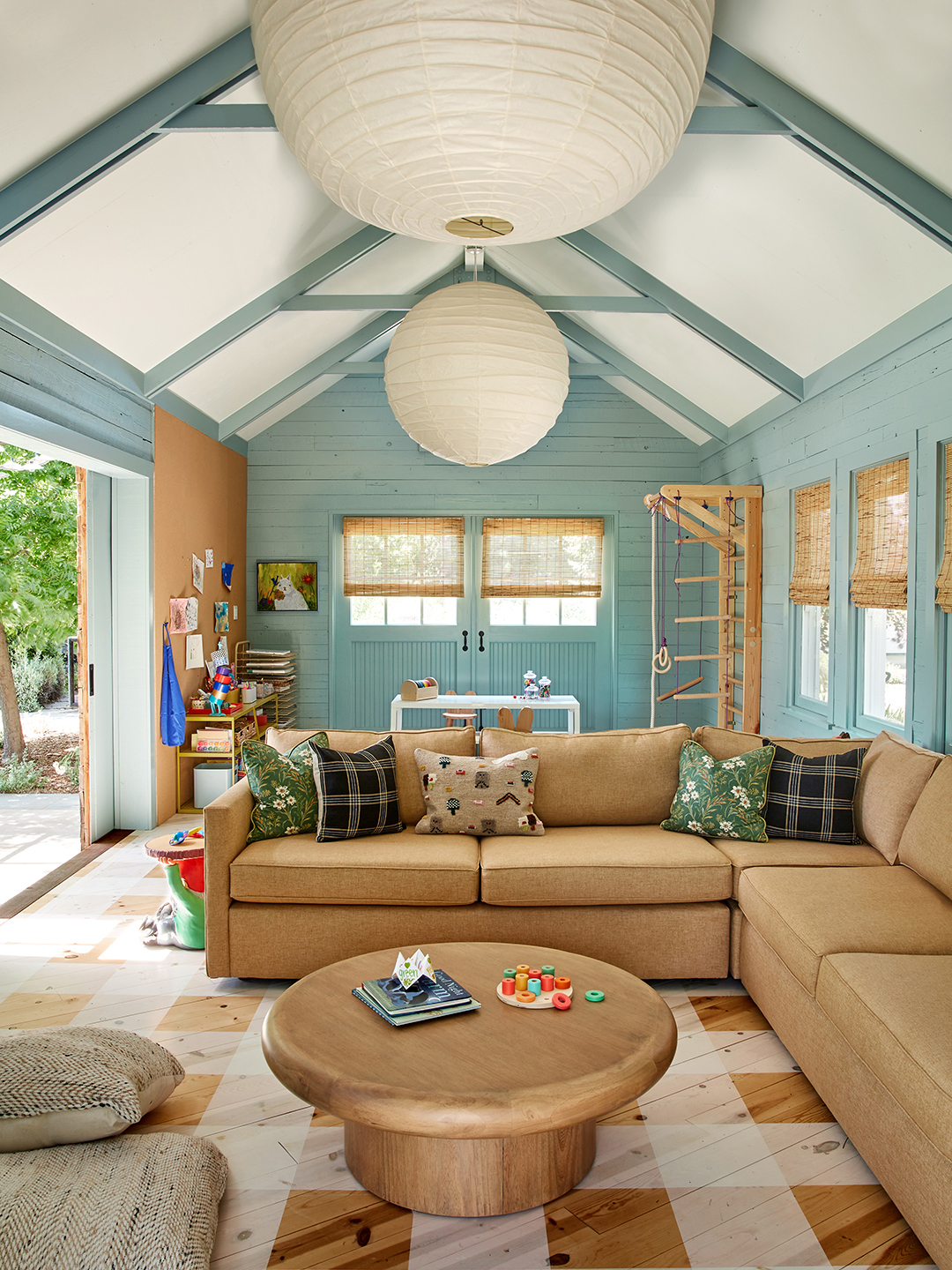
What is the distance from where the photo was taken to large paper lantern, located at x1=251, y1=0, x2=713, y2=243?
1356 mm

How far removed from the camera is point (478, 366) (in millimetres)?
3127

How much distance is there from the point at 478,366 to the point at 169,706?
10.1 ft

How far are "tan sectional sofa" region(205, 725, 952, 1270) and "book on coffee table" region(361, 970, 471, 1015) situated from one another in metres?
0.72

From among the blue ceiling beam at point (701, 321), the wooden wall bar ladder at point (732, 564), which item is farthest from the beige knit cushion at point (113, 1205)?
the blue ceiling beam at point (701, 321)

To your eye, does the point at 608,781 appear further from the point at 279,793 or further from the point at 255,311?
the point at 255,311

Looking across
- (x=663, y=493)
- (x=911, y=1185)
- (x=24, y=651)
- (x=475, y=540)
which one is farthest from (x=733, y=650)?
(x=24, y=651)

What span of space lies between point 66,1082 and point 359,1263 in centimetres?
78

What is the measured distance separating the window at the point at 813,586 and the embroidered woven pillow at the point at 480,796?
2.10 meters

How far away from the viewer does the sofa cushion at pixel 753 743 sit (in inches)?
137

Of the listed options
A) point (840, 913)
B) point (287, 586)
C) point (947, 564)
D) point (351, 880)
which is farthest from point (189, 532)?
point (840, 913)

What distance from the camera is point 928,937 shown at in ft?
7.88

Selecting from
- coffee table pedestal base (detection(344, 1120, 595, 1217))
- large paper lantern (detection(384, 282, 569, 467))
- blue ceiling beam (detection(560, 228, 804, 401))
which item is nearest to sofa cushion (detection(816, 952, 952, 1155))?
coffee table pedestal base (detection(344, 1120, 595, 1217))

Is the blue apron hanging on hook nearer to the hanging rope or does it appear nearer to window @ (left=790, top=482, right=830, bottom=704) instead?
the hanging rope

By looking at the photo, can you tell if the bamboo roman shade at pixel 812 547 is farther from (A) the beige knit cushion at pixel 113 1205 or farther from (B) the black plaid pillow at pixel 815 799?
(A) the beige knit cushion at pixel 113 1205
